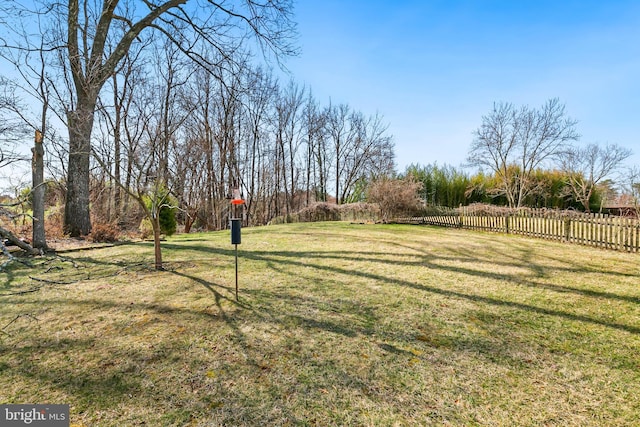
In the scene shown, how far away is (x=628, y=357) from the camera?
8.50 feet

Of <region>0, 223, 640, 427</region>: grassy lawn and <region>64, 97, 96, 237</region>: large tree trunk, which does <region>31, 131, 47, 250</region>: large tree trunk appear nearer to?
<region>64, 97, 96, 237</region>: large tree trunk

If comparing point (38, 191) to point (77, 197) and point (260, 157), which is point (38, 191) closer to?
point (77, 197)

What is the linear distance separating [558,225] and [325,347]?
32.9ft

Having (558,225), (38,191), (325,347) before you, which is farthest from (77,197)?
(558,225)

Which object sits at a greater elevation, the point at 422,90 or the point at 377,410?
the point at 422,90

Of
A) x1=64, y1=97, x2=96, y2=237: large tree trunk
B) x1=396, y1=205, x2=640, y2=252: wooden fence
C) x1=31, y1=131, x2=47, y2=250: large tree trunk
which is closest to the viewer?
x1=31, y1=131, x2=47, y2=250: large tree trunk

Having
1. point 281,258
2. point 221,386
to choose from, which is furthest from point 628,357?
point 281,258

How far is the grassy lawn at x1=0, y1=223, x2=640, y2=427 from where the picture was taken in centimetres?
198

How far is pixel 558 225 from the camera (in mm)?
9445

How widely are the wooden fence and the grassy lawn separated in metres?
3.49

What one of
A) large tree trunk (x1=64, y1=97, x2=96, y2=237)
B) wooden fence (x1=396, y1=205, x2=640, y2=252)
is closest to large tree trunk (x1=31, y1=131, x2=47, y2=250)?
large tree trunk (x1=64, y1=97, x2=96, y2=237)

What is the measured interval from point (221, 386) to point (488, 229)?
42.7 feet

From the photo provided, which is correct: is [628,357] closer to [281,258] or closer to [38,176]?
[281,258]

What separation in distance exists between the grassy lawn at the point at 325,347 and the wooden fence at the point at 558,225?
349 cm
